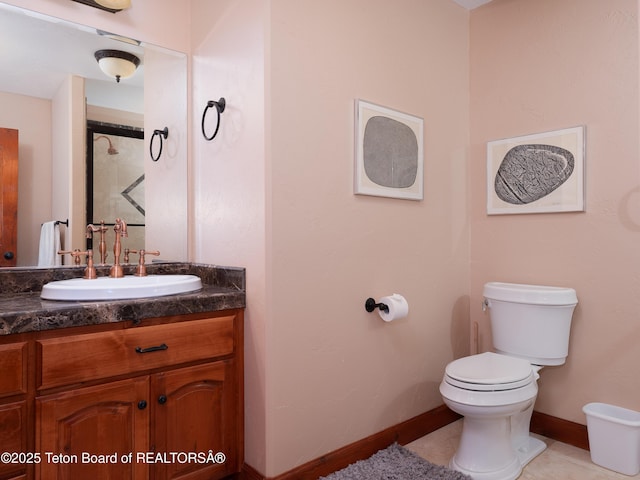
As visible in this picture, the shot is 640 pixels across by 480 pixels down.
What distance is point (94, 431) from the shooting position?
142cm

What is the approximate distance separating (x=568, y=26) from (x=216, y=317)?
2.23 meters

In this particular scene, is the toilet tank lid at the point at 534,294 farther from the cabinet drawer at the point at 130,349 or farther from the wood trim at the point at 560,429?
the cabinet drawer at the point at 130,349

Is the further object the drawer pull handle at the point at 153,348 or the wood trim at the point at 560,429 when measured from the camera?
the wood trim at the point at 560,429

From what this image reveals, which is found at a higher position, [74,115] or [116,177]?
[74,115]

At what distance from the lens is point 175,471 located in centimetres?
160

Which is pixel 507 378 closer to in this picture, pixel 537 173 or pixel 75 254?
pixel 537 173

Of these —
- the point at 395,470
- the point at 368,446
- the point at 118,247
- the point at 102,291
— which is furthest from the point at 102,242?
the point at 395,470

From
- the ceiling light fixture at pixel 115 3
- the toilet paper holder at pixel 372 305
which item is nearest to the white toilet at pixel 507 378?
the toilet paper holder at pixel 372 305

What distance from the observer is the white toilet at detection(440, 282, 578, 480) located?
1.77m

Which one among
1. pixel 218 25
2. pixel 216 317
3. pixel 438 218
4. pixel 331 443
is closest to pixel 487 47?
pixel 438 218

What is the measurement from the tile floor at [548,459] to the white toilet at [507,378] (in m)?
0.05

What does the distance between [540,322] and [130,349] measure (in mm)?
1813

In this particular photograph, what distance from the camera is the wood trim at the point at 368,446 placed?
1756mm

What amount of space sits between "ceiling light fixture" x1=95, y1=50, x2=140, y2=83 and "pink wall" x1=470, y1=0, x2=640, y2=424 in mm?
1921
